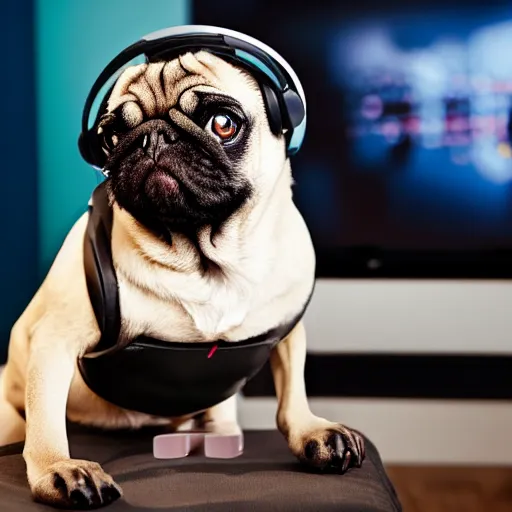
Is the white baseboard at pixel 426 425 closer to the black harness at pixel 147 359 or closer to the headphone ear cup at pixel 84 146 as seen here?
the black harness at pixel 147 359

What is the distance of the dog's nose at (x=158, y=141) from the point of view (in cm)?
82

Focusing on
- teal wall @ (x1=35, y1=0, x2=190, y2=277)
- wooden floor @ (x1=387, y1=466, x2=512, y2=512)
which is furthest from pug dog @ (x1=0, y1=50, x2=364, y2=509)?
teal wall @ (x1=35, y1=0, x2=190, y2=277)

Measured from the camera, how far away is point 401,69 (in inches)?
97.1

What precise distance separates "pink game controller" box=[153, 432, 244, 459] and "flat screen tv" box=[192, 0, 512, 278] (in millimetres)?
1569

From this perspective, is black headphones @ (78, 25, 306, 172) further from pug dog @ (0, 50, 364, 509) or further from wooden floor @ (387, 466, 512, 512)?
wooden floor @ (387, 466, 512, 512)

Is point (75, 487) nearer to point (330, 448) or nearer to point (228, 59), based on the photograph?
point (330, 448)

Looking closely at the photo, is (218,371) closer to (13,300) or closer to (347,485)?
(347,485)

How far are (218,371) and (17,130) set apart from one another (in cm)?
154

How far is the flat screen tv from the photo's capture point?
245 cm

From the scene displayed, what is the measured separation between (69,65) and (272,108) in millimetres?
1736

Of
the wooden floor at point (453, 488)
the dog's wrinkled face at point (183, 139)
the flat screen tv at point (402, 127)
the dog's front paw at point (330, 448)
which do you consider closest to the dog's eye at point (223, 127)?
the dog's wrinkled face at point (183, 139)

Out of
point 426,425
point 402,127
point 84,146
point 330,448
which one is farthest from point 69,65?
point 330,448

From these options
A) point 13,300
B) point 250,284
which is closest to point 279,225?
point 250,284

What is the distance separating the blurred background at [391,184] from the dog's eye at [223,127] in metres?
1.65
